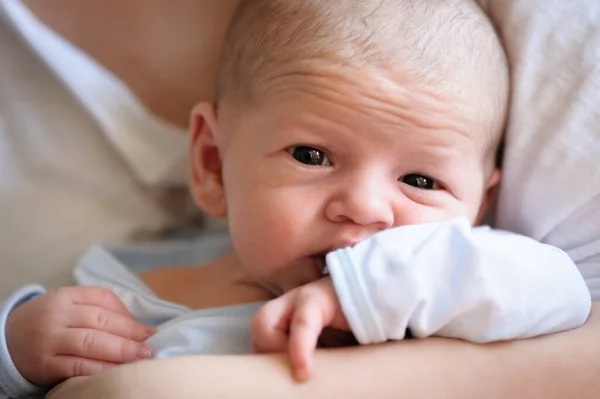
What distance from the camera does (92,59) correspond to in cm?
157

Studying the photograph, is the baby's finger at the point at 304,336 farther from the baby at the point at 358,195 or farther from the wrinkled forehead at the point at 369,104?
the wrinkled forehead at the point at 369,104

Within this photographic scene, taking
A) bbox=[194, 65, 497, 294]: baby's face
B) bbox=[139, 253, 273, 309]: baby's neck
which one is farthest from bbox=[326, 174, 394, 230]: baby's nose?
bbox=[139, 253, 273, 309]: baby's neck

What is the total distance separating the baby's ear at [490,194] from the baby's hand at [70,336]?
0.59 meters

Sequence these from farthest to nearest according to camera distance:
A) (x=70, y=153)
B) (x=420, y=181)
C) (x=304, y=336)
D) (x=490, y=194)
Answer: (x=70, y=153)
(x=490, y=194)
(x=420, y=181)
(x=304, y=336)

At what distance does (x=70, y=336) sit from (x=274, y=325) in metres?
0.33

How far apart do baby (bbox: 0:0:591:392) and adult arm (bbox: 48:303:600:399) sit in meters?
0.03

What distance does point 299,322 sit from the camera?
2.79 feet

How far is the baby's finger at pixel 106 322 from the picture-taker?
41.4 inches

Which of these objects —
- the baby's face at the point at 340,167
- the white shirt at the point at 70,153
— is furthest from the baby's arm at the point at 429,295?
the white shirt at the point at 70,153

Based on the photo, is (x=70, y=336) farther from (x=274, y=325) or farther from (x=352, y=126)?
(x=352, y=126)

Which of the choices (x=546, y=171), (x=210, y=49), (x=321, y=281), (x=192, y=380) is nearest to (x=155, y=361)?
(x=192, y=380)

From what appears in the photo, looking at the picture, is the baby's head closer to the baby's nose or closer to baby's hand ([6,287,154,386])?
the baby's nose

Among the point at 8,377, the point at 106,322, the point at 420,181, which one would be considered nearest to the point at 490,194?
the point at 420,181

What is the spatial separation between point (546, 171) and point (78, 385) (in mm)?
752
